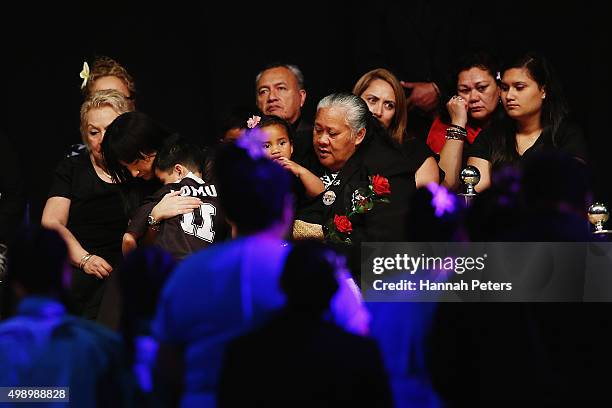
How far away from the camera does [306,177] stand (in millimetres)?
4117

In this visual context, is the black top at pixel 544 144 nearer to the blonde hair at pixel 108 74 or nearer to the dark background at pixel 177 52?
the dark background at pixel 177 52

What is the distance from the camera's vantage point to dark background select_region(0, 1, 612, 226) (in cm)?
558

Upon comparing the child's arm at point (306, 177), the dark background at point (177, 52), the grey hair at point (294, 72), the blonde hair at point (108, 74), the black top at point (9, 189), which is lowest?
A: the child's arm at point (306, 177)

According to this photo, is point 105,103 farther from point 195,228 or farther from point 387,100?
point 387,100

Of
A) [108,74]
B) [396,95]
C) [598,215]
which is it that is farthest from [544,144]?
[108,74]

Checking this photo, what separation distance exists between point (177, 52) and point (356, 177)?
73.5 inches

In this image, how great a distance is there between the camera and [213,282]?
271 centimetres

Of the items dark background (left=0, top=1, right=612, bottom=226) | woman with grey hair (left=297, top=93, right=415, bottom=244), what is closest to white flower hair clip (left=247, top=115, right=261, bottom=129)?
woman with grey hair (left=297, top=93, right=415, bottom=244)

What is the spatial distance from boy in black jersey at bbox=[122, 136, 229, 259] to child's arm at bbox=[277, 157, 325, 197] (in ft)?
0.88

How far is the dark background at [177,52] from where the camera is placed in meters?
5.58

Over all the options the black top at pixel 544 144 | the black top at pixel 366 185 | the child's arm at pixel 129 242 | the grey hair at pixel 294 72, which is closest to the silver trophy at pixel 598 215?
the black top at pixel 544 144

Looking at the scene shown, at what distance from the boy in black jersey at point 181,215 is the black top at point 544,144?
104 cm

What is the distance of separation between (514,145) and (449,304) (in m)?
1.66

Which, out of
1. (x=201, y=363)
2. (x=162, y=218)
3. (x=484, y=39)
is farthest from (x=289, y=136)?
(x=201, y=363)
